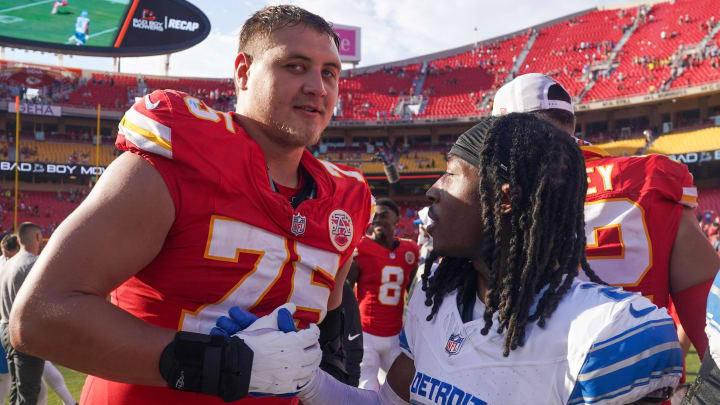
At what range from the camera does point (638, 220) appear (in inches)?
84.3

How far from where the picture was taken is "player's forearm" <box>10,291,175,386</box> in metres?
1.33

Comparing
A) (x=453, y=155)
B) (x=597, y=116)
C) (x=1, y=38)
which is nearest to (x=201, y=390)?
(x=453, y=155)

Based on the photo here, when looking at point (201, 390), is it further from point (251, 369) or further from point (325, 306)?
point (325, 306)

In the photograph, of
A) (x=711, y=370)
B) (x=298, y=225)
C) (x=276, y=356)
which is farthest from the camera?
A: (x=298, y=225)

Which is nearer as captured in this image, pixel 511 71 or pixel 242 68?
pixel 242 68

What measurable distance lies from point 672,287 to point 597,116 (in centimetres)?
2952

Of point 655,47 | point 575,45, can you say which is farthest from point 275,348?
point 575,45

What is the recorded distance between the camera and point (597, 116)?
28.9 meters

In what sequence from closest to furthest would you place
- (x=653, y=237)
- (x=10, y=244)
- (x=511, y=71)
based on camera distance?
1. (x=653, y=237)
2. (x=10, y=244)
3. (x=511, y=71)

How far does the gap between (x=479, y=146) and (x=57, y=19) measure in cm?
3563

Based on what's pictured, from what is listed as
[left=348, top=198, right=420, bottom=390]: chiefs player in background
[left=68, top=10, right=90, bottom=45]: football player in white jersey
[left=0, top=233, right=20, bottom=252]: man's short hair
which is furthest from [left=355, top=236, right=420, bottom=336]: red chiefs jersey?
[left=68, top=10, right=90, bottom=45]: football player in white jersey

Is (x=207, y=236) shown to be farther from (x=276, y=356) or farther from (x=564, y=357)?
(x=564, y=357)

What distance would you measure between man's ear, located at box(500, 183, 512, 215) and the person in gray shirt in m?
4.34

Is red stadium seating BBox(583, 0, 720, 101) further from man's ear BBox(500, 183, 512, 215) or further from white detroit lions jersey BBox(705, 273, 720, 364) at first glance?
white detroit lions jersey BBox(705, 273, 720, 364)
